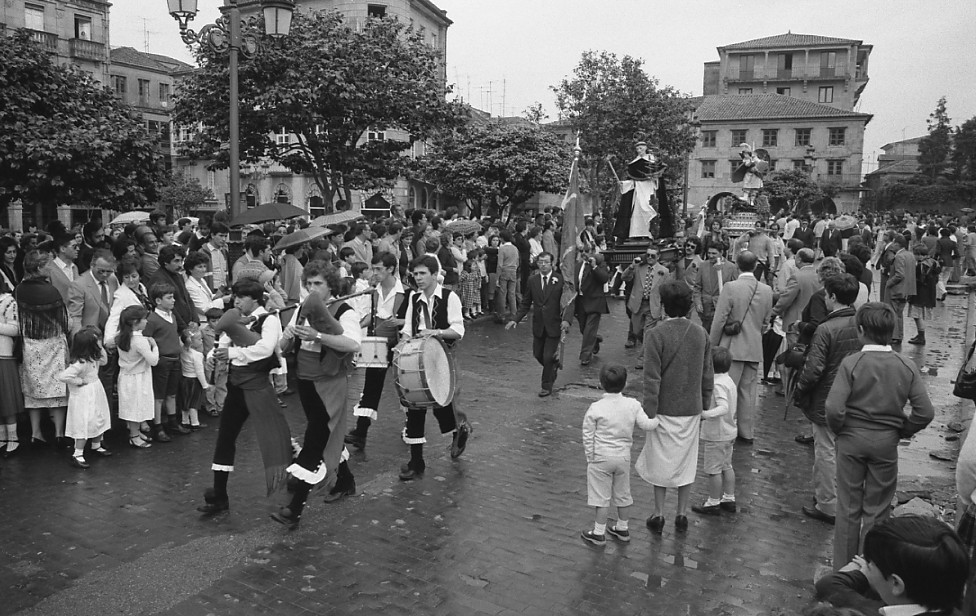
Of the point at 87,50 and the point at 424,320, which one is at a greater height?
the point at 87,50

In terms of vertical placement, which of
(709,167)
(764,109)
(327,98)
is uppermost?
(764,109)

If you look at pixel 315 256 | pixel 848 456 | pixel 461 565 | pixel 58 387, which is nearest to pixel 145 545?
pixel 461 565

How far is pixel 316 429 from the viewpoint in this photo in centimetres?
631

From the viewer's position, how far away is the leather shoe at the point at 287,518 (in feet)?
20.1

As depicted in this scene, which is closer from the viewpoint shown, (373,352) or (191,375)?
(373,352)

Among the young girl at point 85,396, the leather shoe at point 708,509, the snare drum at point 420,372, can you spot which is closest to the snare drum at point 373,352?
the snare drum at point 420,372

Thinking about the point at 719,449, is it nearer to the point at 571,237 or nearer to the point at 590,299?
the point at 571,237

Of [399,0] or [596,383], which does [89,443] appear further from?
[399,0]

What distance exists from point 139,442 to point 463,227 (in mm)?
9466

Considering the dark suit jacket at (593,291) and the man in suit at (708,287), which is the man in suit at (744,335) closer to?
the man in suit at (708,287)

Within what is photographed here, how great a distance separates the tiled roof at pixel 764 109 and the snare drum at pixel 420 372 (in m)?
65.5

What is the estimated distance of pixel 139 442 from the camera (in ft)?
27.1

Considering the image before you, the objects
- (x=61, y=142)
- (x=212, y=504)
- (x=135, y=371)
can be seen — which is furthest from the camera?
(x=61, y=142)

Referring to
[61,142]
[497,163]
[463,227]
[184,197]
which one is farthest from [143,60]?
[463,227]
